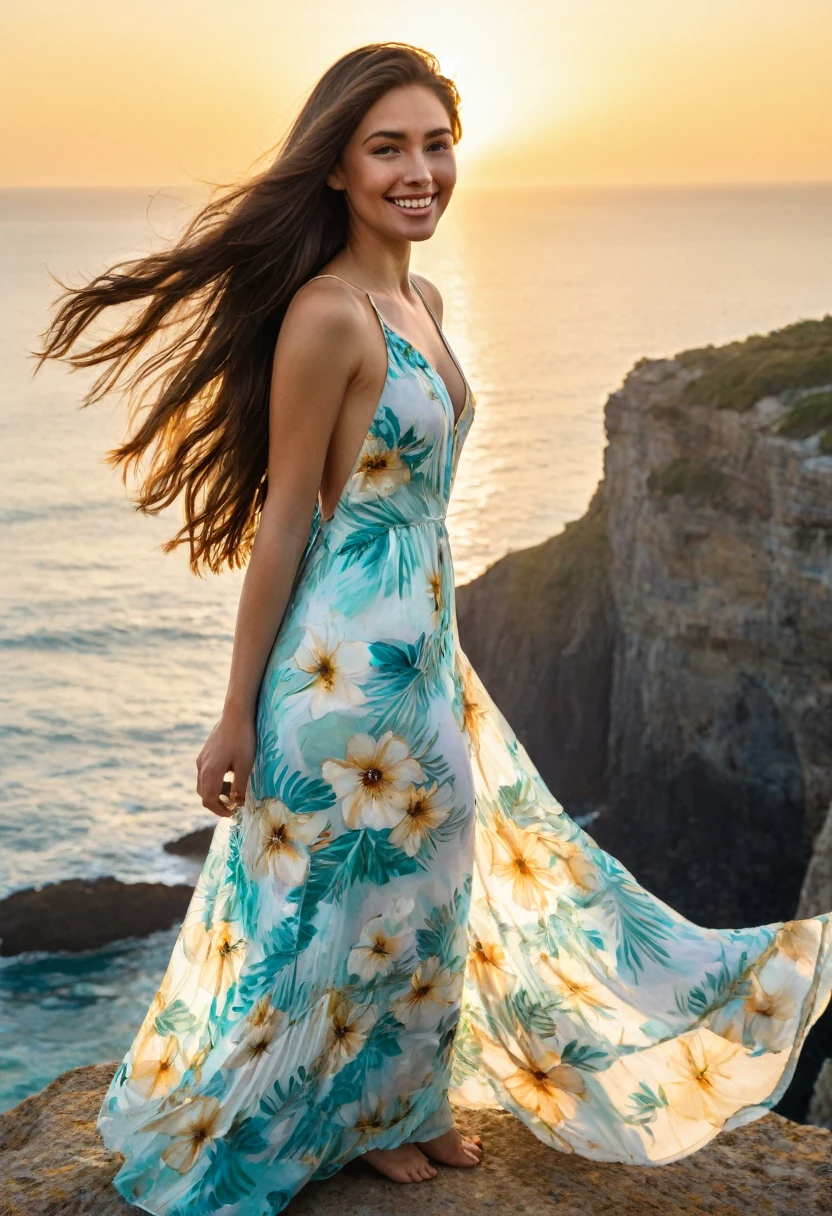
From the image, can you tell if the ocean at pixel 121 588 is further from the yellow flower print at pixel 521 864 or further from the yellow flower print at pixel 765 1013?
the yellow flower print at pixel 765 1013

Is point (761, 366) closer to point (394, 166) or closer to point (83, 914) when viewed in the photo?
point (83, 914)

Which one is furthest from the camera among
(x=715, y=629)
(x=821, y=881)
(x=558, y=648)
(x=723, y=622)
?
(x=558, y=648)

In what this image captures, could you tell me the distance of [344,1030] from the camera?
2918mm

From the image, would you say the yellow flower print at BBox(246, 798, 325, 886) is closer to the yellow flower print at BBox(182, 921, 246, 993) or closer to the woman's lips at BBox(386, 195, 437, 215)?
the yellow flower print at BBox(182, 921, 246, 993)

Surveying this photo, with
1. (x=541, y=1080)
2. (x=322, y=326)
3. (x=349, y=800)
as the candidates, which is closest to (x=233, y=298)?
(x=322, y=326)

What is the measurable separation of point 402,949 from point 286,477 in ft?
3.57

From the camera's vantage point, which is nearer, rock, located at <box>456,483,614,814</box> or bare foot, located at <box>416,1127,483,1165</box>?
bare foot, located at <box>416,1127,483,1165</box>

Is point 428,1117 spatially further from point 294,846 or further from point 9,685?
point 9,685

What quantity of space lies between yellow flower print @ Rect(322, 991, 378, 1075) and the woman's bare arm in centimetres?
53

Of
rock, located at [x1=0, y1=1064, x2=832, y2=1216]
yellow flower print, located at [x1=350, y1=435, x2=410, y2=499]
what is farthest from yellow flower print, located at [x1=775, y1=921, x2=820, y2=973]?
yellow flower print, located at [x1=350, y1=435, x2=410, y2=499]

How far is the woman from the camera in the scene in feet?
9.28

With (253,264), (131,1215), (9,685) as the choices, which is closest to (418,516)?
(253,264)

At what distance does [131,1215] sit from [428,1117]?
28.4 inches

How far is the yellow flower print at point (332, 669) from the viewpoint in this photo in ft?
9.20
